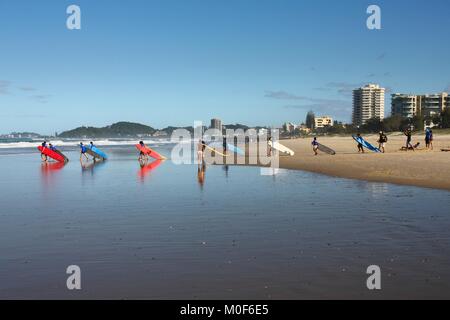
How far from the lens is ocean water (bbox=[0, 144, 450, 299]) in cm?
Result: 559

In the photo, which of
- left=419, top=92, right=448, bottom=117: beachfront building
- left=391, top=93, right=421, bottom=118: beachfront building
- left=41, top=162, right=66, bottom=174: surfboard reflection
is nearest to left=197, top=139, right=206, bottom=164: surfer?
left=41, top=162, right=66, bottom=174: surfboard reflection

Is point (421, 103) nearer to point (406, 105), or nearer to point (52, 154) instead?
point (406, 105)

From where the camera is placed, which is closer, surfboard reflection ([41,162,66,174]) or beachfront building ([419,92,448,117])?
surfboard reflection ([41,162,66,174])

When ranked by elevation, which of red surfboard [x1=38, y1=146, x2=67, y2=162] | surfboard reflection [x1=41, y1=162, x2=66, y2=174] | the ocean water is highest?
red surfboard [x1=38, y1=146, x2=67, y2=162]

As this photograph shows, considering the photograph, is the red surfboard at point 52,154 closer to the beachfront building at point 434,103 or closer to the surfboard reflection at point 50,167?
the surfboard reflection at point 50,167

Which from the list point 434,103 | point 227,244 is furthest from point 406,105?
point 227,244

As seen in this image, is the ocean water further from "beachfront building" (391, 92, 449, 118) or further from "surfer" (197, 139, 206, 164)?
"beachfront building" (391, 92, 449, 118)

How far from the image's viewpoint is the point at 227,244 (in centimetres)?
767

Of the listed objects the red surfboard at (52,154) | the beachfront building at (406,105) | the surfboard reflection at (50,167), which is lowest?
the surfboard reflection at (50,167)

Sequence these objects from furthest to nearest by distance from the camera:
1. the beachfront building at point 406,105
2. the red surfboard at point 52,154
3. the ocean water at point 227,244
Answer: the beachfront building at point 406,105 → the red surfboard at point 52,154 → the ocean water at point 227,244

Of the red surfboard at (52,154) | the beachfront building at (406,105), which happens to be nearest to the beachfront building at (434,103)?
the beachfront building at (406,105)

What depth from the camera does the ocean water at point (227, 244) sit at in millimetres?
5594
